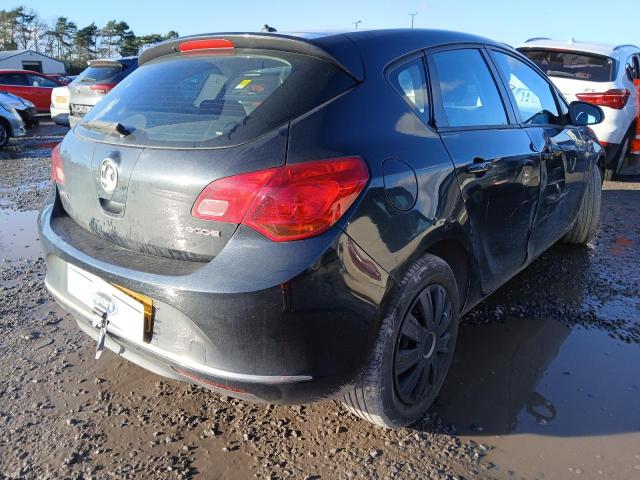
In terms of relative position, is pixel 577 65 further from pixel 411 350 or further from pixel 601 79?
pixel 411 350

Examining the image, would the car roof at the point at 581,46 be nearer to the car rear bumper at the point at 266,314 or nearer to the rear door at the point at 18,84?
the car rear bumper at the point at 266,314

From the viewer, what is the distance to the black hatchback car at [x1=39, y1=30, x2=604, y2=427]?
1.74 metres

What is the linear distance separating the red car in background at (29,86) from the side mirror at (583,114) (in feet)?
55.7

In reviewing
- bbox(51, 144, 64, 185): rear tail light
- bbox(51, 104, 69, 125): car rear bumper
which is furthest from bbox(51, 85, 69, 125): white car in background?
bbox(51, 144, 64, 185): rear tail light

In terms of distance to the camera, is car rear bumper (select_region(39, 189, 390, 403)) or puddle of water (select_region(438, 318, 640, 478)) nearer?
car rear bumper (select_region(39, 189, 390, 403))

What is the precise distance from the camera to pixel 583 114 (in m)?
3.95

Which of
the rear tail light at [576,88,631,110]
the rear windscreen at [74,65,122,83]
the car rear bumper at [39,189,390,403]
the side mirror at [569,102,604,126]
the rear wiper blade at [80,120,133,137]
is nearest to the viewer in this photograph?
the car rear bumper at [39,189,390,403]

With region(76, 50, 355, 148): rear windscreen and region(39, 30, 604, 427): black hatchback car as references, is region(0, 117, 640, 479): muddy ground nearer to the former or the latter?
region(39, 30, 604, 427): black hatchback car

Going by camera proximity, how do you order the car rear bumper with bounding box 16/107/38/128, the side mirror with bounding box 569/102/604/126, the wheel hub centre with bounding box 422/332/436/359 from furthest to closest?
1. the car rear bumper with bounding box 16/107/38/128
2. the side mirror with bounding box 569/102/604/126
3. the wheel hub centre with bounding box 422/332/436/359

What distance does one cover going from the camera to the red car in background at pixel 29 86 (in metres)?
16.5

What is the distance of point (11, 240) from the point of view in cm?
476

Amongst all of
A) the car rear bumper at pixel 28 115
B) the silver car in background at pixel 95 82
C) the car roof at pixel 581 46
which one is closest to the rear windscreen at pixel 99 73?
the silver car in background at pixel 95 82

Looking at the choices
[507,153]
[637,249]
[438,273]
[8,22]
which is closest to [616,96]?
[637,249]

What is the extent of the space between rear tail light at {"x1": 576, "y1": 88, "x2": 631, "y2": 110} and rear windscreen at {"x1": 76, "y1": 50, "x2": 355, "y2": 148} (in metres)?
5.75
